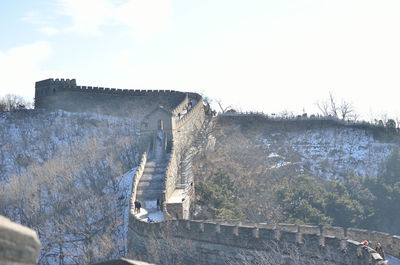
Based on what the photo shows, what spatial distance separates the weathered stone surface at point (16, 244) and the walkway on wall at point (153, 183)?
20.4 metres

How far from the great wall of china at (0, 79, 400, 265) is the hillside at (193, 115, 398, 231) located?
1.69 meters

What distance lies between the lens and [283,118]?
1802 inches

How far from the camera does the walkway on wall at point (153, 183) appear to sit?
25.9 metres

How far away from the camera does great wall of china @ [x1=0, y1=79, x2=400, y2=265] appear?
16234mm

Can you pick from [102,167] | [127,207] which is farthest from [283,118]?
[127,207]

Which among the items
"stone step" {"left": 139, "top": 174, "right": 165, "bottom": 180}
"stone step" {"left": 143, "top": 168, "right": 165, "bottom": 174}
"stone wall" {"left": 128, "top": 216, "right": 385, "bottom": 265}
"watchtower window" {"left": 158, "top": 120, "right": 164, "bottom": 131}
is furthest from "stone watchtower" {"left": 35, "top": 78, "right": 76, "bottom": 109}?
"stone wall" {"left": 128, "top": 216, "right": 385, "bottom": 265}

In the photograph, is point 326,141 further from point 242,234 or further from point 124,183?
point 242,234

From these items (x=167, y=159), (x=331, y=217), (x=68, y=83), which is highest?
(x=68, y=83)

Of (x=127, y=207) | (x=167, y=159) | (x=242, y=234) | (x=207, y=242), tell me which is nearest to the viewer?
(x=242, y=234)

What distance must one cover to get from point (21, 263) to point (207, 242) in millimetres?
15841

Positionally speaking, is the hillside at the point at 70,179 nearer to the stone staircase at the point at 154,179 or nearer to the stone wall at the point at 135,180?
the stone wall at the point at 135,180

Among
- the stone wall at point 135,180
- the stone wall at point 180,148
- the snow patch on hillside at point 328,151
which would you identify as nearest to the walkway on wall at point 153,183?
the stone wall at point 135,180

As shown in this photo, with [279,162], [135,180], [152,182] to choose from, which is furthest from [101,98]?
[135,180]

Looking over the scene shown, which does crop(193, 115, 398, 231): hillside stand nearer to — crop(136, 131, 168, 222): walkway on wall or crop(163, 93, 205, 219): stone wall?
crop(163, 93, 205, 219): stone wall
